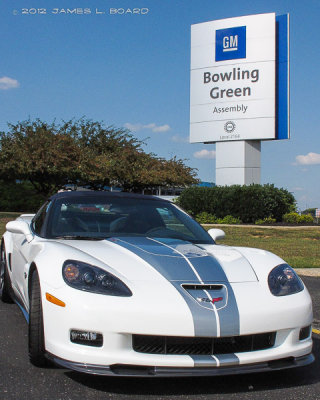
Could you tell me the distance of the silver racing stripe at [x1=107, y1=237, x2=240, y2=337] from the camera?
10.6ft

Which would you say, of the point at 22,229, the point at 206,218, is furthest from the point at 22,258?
the point at 206,218

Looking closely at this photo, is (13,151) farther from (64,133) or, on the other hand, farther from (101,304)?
(101,304)

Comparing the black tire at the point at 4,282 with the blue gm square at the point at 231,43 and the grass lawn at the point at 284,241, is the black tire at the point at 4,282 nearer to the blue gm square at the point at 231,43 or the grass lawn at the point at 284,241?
the grass lawn at the point at 284,241

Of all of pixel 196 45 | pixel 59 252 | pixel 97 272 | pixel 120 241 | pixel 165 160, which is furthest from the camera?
pixel 165 160

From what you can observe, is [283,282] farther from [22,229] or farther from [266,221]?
[266,221]

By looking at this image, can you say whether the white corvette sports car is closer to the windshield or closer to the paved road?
the paved road

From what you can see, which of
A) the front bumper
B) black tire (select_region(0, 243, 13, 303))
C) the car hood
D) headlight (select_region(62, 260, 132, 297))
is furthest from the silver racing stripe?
black tire (select_region(0, 243, 13, 303))

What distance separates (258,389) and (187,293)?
2.57 ft

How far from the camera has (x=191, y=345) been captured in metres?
3.27

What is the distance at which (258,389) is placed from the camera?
11.3ft

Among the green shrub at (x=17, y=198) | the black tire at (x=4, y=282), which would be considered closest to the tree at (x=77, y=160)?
the green shrub at (x=17, y=198)

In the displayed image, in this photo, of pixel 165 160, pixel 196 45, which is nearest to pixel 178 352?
pixel 196 45

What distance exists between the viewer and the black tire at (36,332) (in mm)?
3549

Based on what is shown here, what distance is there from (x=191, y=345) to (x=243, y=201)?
22.3 meters
